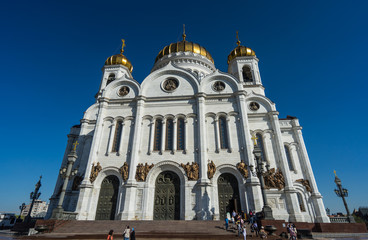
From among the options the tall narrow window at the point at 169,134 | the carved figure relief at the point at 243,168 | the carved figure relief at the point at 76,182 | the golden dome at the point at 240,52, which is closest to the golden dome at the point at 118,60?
the tall narrow window at the point at 169,134

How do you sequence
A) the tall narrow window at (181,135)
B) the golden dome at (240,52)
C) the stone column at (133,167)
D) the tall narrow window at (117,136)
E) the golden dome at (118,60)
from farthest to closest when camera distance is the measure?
the golden dome at (118,60) → the golden dome at (240,52) → the tall narrow window at (117,136) → the tall narrow window at (181,135) → the stone column at (133,167)

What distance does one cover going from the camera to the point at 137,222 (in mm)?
13164

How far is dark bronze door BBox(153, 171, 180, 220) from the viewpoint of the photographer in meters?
15.6

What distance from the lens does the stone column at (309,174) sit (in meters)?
16.8

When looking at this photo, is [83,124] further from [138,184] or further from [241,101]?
[241,101]

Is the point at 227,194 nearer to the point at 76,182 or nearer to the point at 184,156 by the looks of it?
the point at 184,156

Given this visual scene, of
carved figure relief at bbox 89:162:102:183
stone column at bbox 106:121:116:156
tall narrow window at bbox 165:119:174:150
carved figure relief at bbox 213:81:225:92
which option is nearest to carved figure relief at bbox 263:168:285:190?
tall narrow window at bbox 165:119:174:150

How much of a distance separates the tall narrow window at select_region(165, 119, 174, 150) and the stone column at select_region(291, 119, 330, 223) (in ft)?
41.3

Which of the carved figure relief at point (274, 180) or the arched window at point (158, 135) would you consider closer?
the carved figure relief at point (274, 180)

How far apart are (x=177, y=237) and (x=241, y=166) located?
791 cm

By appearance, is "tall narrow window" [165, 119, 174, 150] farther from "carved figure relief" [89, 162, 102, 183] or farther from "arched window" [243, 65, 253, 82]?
"arched window" [243, 65, 253, 82]

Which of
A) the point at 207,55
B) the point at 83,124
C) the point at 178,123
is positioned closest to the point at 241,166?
the point at 178,123

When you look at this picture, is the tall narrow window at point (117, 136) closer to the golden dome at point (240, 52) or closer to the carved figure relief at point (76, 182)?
the carved figure relief at point (76, 182)

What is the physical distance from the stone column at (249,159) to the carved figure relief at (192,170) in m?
3.98
